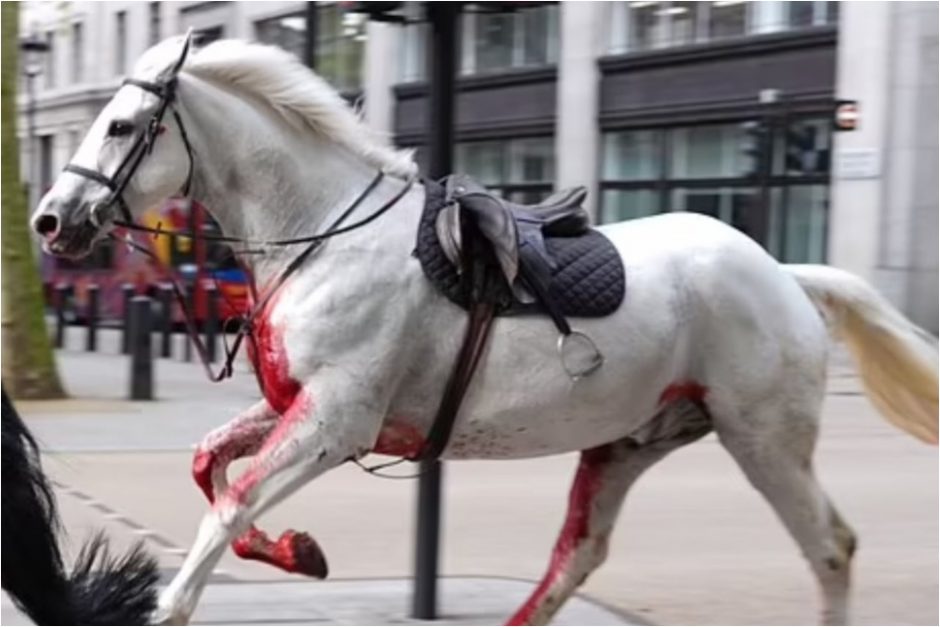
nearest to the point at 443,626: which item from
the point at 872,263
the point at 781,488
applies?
the point at 781,488

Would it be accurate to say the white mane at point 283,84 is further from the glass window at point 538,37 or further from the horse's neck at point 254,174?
the glass window at point 538,37

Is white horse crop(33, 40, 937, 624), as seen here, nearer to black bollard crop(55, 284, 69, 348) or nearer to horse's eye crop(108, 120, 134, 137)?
horse's eye crop(108, 120, 134, 137)

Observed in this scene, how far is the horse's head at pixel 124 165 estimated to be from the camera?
471cm

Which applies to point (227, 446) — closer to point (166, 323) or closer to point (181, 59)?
point (181, 59)

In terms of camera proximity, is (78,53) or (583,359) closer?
(583,359)

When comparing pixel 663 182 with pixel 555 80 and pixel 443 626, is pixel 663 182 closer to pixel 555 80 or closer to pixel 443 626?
pixel 555 80

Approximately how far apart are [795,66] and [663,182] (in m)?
3.62

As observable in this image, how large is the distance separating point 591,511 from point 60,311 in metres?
28.2

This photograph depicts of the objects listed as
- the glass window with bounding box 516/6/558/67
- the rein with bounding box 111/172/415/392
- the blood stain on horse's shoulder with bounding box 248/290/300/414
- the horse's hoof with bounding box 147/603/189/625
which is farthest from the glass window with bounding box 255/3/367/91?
the horse's hoof with bounding box 147/603/189/625

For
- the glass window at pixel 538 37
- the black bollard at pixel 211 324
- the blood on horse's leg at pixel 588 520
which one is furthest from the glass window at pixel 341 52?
the blood on horse's leg at pixel 588 520

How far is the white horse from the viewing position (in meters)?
4.78

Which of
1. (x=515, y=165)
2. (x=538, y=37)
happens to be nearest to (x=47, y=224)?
(x=538, y=37)

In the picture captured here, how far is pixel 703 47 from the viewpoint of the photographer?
2958cm

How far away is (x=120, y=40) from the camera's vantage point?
1763 inches
